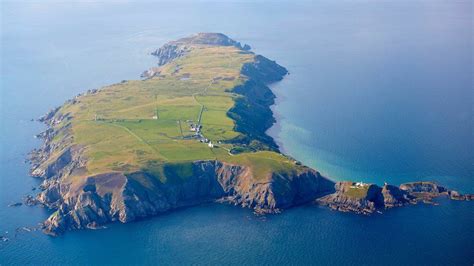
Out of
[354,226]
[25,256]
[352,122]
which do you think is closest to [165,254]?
[25,256]

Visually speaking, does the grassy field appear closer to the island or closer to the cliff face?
the island

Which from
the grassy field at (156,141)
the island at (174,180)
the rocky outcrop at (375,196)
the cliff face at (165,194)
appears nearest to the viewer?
the cliff face at (165,194)

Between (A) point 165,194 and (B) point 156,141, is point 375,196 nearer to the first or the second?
(A) point 165,194

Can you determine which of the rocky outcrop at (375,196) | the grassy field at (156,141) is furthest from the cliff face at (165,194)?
the rocky outcrop at (375,196)

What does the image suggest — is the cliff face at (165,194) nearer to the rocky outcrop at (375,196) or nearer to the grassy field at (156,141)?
the grassy field at (156,141)

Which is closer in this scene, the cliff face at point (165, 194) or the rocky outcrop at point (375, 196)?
the cliff face at point (165, 194)

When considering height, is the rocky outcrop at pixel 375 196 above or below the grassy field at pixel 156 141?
below

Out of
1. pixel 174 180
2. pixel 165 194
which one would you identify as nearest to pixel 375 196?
pixel 174 180
